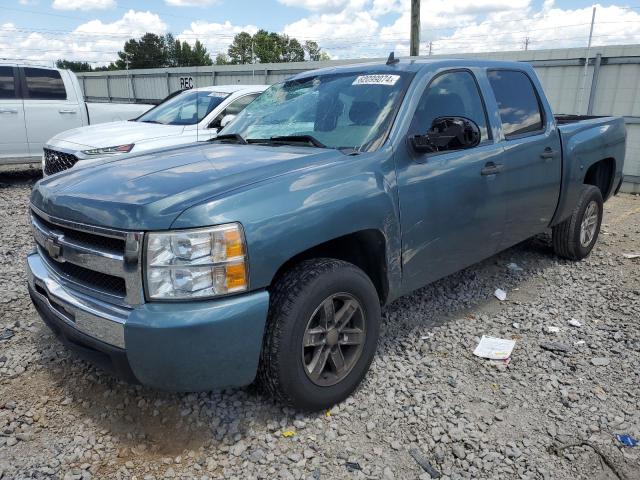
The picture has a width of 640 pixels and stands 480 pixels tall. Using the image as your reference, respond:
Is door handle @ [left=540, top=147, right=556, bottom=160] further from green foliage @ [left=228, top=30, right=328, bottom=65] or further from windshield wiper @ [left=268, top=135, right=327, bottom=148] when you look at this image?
green foliage @ [left=228, top=30, right=328, bottom=65]

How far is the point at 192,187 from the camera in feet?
8.05

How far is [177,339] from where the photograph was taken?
221cm

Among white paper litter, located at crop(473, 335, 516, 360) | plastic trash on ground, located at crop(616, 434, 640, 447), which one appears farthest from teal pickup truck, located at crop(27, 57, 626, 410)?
plastic trash on ground, located at crop(616, 434, 640, 447)

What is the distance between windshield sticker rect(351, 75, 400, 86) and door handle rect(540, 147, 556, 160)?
1.59 m

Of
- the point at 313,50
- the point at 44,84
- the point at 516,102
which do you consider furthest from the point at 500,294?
the point at 313,50

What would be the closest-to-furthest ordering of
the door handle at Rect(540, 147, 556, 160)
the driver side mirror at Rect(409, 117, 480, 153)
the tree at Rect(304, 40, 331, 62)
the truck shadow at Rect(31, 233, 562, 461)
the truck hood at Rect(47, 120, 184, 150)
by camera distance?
the truck shadow at Rect(31, 233, 562, 461) < the driver side mirror at Rect(409, 117, 480, 153) < the door handle at Rect(540, 147, 556, 160) < the truck hood at Rect(47, 120, 184, 150) < the tree at Rect(304, 40, 331, 62)

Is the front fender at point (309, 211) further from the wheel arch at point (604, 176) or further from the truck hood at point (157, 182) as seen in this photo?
the wheel arch at point (604, 176)

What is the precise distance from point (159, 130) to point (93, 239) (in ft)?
16.4

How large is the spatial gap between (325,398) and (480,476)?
840 mm

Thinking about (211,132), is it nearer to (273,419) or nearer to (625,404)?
(273,419)

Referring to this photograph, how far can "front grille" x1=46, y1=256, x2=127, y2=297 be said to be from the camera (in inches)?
94.0

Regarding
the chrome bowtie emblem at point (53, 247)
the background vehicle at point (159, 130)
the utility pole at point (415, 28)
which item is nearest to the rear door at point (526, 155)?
the chrome bowtie emblem at point (53, 247)

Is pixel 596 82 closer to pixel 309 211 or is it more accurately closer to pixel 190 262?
pixel 309 211

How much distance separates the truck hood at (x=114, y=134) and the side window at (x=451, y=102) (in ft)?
14.7
